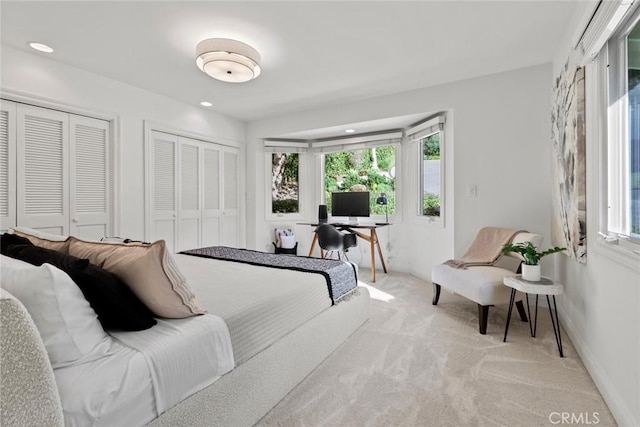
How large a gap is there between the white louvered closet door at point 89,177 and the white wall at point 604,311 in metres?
4.22

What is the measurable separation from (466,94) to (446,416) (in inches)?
122

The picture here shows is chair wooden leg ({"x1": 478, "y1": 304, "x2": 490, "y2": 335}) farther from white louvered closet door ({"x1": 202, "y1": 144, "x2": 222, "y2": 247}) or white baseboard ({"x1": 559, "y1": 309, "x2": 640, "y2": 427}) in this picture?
white louvered closet door ({"x1": 202, "y1": 144, "x2": 222, "y2": 247})

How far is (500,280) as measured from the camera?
2.46 m

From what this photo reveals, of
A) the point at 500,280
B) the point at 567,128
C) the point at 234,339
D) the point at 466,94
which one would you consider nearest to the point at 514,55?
the point at 466,94

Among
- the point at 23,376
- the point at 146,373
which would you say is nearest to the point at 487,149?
the point at 146,373

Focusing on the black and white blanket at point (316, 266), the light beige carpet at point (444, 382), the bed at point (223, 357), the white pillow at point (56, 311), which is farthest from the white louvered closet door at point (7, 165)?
the light beige carpet at point (444, 382)

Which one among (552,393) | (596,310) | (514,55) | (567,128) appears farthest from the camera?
(514,55)

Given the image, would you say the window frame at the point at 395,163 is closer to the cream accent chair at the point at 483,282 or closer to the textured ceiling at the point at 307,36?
the textured ceiling at the point at 307,36

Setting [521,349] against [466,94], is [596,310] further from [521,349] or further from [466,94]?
[466,94]

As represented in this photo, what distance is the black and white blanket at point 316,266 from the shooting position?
2.24m

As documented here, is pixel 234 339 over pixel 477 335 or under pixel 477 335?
over

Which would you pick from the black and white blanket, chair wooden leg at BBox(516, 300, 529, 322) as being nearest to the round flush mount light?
the black and white blanket

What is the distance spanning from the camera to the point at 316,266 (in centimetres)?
237

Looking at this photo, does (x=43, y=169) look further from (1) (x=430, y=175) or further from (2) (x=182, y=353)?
(1) (x=430, y=175)
